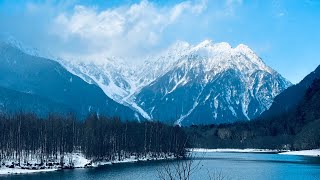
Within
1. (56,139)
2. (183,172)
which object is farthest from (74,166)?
(183,172)

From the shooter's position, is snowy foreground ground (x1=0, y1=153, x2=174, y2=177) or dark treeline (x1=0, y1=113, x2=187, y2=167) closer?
snowy foreground ground (x1=0, y1=153, x2=174, y2=177)

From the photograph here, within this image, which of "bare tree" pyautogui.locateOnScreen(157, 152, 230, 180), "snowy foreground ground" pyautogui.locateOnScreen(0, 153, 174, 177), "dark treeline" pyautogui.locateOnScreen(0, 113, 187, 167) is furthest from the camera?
"dark treeline" pyautogui.locateOnScreen(0, 113, 187, 167)

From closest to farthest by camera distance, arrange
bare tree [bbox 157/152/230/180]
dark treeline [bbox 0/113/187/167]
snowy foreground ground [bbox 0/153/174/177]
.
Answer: bare tree [bbox 157/152/230/180], snowy foreground ground [bbox 0/153/174/177], dark treeline [bbox 0/113/187/167]

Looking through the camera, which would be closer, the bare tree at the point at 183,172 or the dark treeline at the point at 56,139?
the bare tree at the point at 183,172

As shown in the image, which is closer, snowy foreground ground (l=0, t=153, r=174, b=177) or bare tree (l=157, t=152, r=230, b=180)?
bare tree (l=157, t=152, r=230, b=180)

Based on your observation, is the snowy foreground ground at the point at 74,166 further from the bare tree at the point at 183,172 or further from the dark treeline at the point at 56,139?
the bare tree at the point at 183,172

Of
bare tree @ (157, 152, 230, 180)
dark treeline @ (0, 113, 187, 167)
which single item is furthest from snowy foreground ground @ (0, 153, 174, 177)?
bare tree @ (157, 152, 230, 180)

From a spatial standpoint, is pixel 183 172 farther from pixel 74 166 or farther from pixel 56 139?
pixel 56 139

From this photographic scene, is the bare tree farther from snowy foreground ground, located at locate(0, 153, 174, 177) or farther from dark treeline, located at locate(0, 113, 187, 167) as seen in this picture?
snowy foreground ground, located at locate(0, 153, 174, 177)

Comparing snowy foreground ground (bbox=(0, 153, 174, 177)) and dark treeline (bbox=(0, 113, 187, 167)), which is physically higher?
dark treeline (bbox=(0, 113, 187, 167))

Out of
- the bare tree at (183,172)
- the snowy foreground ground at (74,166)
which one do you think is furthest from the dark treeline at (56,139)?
the bare tree at (183,172)

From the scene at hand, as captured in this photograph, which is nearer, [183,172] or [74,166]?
[183,172]

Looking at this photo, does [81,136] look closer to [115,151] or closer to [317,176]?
[115,151]

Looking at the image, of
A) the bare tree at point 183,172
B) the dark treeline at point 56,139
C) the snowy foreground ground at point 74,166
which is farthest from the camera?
the dark treeline at point 56,139
